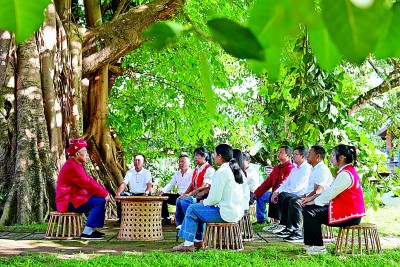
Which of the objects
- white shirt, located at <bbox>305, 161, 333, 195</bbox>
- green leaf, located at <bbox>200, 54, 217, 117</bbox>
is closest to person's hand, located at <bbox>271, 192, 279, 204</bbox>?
white shirt, located at <bbox>305, 161, 333, 195</bbox>

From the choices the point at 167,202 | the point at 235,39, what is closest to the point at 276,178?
the point at 167,202

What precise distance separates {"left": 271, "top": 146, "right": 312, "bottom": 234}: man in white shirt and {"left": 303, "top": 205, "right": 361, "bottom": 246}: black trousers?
1190 mm

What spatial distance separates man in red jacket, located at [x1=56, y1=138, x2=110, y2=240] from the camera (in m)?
6.21

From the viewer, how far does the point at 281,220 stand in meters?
6.92

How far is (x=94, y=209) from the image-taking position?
20.8ft

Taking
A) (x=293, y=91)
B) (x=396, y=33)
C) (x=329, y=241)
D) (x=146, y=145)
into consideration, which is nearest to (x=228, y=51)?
(x=396, y=33)

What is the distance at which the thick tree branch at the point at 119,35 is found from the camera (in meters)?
8.24

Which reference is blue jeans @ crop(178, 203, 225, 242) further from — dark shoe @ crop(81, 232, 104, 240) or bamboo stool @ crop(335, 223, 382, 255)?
dark shoe @ crop(81, 232, 104, 240)

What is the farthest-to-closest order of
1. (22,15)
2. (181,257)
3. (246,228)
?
(246,228) < (181,257) < (22,15)

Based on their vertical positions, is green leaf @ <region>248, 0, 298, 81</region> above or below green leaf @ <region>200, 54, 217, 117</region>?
above

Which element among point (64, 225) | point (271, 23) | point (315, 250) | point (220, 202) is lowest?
point (315, 250)

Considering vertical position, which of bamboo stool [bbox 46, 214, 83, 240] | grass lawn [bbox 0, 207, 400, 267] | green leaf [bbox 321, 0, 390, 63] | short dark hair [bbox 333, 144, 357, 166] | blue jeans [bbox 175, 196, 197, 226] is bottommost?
grass lawn [bbox 0, 207, 400, 267]

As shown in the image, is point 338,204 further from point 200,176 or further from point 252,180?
point 252,180

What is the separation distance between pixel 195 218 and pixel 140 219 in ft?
3.69
